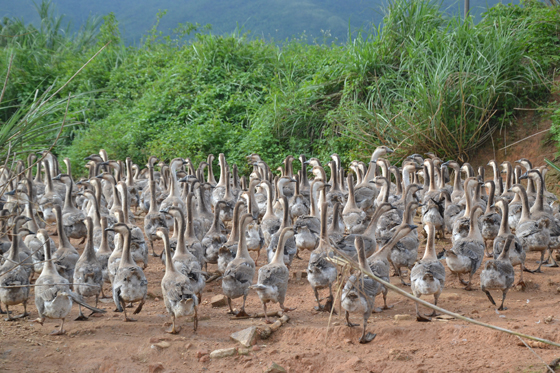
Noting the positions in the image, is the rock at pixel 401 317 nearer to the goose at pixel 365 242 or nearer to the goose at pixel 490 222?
the goose at pixel 365 242

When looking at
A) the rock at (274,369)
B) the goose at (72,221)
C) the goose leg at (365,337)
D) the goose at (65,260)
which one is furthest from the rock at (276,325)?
the goose at (72,221)

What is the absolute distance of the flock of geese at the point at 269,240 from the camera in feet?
22.3

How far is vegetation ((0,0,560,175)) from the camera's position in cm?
1387

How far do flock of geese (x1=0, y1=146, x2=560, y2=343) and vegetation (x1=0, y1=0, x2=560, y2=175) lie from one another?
240 cm

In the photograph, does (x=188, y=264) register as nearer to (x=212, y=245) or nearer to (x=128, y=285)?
(x=128, y=285)

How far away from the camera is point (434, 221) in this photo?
972 cm

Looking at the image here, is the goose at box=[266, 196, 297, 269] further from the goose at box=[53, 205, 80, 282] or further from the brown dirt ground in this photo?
the goose at box=[53, 205, 80, 282]

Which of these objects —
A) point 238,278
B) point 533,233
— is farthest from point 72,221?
point 533,233

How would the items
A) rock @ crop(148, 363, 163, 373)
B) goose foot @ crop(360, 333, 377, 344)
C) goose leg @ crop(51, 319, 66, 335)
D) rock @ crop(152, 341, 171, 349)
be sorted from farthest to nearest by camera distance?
goose leg @ crop(51, 319, 66, 335) → goose foot @ crop(360, 333, 377, 344) → rock @ crop(152, 341, 171, 349) → rock @ crop(148, 363, 163, 373)

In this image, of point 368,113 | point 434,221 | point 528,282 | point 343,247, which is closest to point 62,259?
point 343,247

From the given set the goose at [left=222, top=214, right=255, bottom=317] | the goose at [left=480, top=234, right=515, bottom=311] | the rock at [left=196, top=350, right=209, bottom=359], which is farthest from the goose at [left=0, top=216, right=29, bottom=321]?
the goose at [left=480, top=234, right=515, bottom=311]

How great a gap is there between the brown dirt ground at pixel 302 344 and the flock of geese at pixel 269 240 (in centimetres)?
23

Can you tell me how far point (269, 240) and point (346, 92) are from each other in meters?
7.23

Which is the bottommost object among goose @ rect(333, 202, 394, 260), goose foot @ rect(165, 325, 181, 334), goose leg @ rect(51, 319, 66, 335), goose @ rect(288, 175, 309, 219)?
goose foot @ rect(165, 325, 181, 334)
